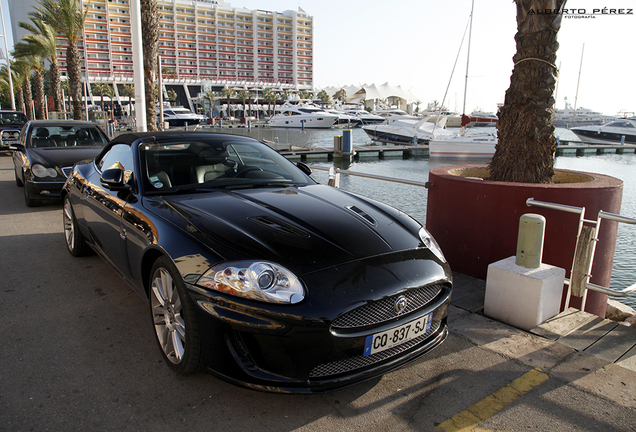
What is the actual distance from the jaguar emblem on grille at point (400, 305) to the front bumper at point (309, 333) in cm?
2

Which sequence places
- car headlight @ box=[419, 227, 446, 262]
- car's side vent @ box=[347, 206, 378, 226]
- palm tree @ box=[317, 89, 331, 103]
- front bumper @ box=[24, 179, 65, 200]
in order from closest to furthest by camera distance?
car headlight @ box=[419, 227, 446, 262]
car's side vent @ box=[347, 206, 378, 226]
front bumper @ box=[24, 179, 65, 200]
palm tree @ box=[317, 89, 331, 103]

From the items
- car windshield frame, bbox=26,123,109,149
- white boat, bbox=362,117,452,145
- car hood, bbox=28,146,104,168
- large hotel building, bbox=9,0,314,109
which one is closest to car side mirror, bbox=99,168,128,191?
car hood, bbox=28,146,104,168

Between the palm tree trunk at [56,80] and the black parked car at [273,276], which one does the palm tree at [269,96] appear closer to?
the palm tree trunk at [56,80]

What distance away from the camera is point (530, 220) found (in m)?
3.47

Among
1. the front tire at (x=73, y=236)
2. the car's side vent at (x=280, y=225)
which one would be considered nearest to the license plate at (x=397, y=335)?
the car's side vent at (x=280, y=225)

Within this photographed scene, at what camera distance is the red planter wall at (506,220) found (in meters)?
4.02

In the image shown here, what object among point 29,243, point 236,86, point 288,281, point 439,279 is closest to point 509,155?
point 439,279

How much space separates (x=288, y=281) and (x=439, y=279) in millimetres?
968

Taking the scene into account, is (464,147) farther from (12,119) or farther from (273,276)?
(273,276)

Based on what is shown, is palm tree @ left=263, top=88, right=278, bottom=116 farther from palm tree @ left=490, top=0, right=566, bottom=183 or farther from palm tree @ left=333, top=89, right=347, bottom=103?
palm tree @ left=490, top=0, right=566, bottom=183

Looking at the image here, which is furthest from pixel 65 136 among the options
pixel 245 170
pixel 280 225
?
pixel 280 225

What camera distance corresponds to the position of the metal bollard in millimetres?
3465

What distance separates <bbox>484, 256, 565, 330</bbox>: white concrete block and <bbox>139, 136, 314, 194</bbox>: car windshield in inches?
70.4

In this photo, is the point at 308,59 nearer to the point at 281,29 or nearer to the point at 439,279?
the point at 281,29
